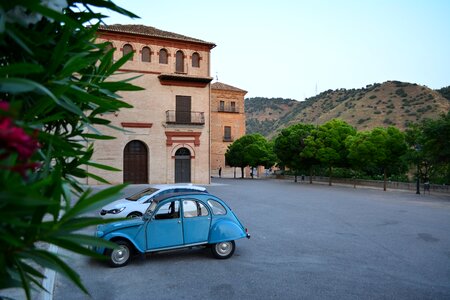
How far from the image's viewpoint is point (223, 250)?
28.3 feet

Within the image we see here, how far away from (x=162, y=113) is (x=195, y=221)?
25172mm

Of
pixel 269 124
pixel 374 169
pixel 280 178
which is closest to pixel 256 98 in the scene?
pixel 269 124

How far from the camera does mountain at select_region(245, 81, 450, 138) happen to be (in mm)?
65625

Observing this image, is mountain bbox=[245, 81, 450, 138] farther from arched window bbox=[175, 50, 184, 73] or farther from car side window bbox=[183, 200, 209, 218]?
car side window bbox=[183, 200, 209, 218]

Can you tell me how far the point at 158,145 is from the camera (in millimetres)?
32312

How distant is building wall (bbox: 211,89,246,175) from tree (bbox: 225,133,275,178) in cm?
690

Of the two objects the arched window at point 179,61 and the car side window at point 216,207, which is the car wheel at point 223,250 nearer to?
the car side window at point 216,207

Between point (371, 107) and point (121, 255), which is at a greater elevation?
point (371, 107)

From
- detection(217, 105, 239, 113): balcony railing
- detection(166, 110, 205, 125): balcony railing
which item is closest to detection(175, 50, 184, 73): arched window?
detection(166, 110, 205, 125): balcony railing

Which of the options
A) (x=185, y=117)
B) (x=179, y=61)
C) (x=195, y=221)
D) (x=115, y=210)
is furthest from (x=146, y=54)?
(x=195, y=221)

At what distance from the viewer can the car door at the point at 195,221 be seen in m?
8.31

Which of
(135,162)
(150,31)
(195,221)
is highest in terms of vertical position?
(150,31)

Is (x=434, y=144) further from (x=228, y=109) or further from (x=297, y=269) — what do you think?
(x=228, y=109)

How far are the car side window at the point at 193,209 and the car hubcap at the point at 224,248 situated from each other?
2.74 ft
